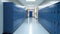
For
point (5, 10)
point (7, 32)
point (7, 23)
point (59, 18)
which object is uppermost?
point (5, 10)

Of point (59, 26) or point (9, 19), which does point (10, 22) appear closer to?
point (9, 19)

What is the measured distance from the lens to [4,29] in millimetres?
5293

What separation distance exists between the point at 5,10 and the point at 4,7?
0.16 meters

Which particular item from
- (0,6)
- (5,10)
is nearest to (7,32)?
(5,10)

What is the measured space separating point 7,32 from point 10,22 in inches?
21.5

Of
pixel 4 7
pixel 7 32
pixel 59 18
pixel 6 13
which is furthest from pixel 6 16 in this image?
pixel 59 18

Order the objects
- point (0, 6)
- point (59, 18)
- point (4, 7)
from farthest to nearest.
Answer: point (4, 7) → point (0, 6) → point (59, 18)

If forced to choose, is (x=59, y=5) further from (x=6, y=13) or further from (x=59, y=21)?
(x=6, y=13)

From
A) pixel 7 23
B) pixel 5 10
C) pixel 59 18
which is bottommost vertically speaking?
pixel 7 23

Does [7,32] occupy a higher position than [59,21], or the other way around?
[59,21]

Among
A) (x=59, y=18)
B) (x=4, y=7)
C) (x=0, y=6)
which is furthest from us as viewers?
(x=4, y=7)

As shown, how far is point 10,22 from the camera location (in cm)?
542

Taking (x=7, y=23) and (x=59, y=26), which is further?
(x=7, y=23)

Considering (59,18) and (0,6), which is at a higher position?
(0,6)
